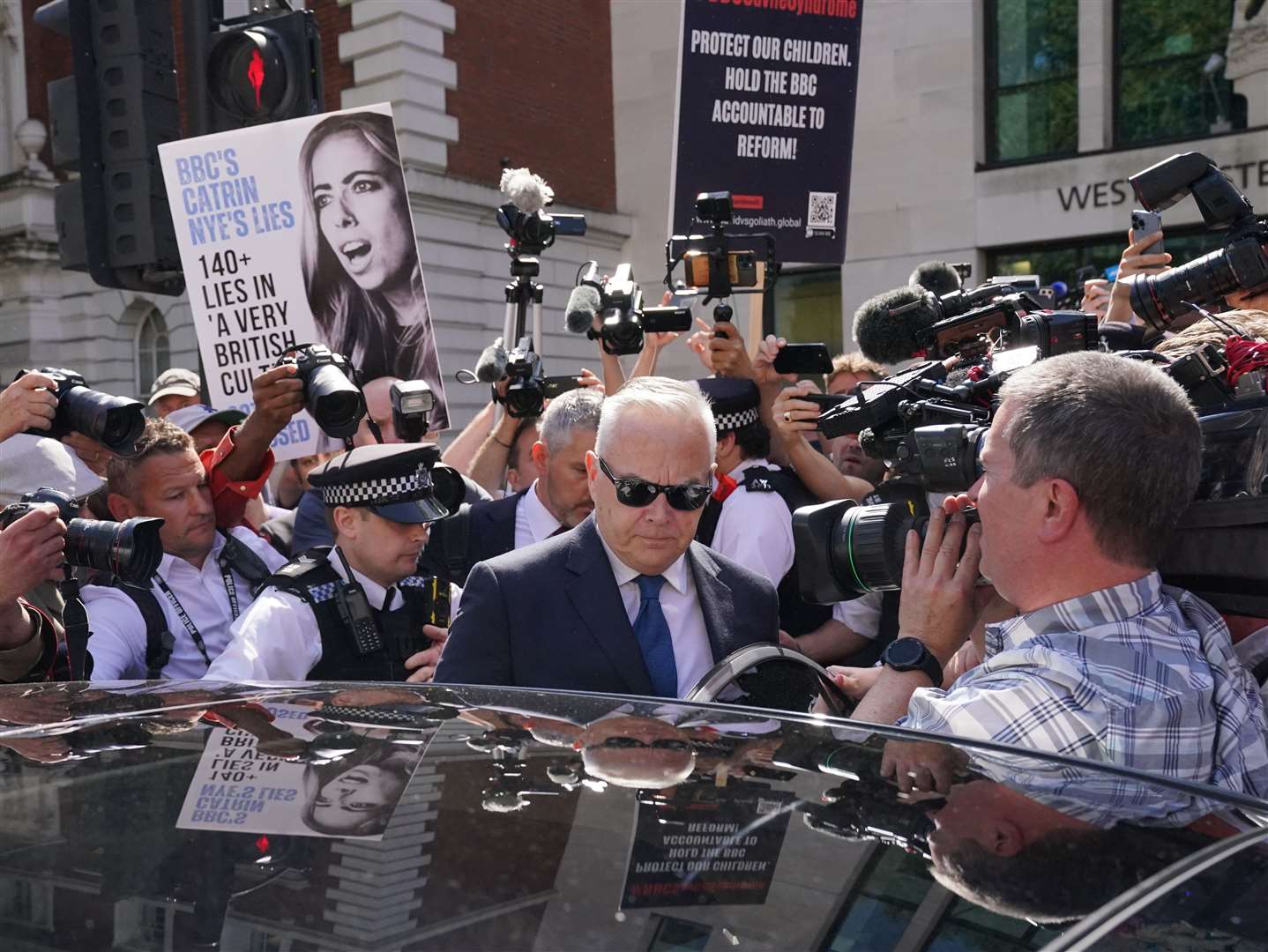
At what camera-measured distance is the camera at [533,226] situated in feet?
18.3

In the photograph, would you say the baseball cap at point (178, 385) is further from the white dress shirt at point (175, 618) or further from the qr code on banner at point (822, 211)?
the qr code on banner at point (822, 211)

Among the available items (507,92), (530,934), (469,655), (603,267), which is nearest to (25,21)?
(507,92)

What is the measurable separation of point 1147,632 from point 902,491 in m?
0.65

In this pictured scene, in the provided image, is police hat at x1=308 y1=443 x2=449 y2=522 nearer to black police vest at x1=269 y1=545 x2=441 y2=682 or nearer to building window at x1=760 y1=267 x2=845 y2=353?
black police vest at x1=269 y1=545 x2=441 y2=682

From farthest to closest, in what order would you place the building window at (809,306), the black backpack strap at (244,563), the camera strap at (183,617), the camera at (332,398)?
the building window at (809,306) → the black backpack strap at (244,563) → the camera at (332,398) → the camera strap at (183,617)

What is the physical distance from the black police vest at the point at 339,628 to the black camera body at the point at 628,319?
1.74 metres

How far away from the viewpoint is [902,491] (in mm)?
2578

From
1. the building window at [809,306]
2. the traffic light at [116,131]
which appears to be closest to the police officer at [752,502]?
the traffic light at [116,131]

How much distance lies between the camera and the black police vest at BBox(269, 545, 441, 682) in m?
3.45

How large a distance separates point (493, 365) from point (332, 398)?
4.87 feet

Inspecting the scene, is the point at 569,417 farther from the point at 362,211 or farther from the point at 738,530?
the point at 362,211

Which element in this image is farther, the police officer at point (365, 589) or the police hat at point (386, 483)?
the police hat at point (386, 483)

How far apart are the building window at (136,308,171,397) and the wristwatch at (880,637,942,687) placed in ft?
58.7

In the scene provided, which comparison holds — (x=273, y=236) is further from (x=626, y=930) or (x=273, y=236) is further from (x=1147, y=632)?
Result: (x=626, y=930)
